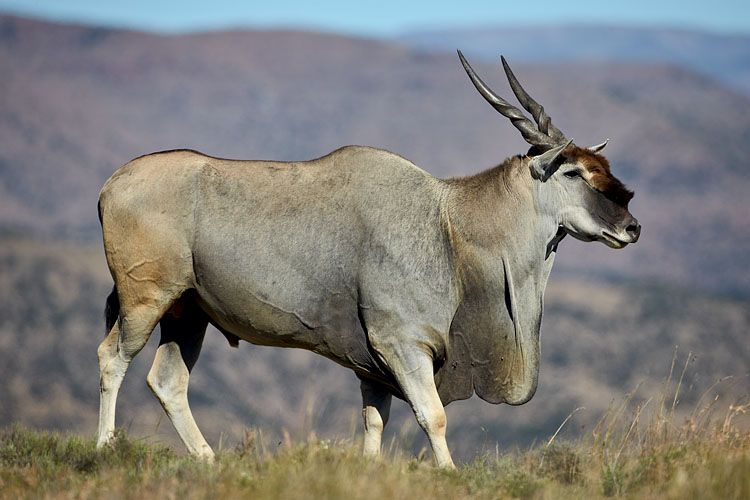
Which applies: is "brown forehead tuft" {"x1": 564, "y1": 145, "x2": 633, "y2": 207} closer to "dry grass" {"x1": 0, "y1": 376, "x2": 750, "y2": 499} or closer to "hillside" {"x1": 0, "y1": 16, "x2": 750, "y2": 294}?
"dry grass" {"x1": 0, "y1": 376, "x2": 750, "y2": 499}

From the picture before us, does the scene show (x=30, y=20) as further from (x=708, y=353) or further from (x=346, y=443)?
(x=346, y=443)

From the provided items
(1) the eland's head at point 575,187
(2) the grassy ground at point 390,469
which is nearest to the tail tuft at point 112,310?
(2) the grassy ground at point 390,469

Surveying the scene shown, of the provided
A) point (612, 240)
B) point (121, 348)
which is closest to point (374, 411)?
point (121, 348)

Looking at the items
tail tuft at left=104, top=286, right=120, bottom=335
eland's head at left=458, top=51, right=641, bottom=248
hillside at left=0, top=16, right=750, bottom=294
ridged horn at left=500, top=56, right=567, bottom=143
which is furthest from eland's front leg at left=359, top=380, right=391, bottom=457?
hillside at left=0, top=16, right=750, bottom=294

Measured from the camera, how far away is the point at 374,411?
995 centimetres

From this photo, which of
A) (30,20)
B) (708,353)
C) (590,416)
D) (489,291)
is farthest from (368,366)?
(30,20)

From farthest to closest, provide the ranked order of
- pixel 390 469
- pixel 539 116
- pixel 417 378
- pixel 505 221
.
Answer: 1. pixel 539 116
2. pixel 505 221
3. pixel 417 378
4. pixel 390 469

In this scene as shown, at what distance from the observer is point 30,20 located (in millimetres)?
159125

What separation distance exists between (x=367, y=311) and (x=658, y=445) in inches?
98.3

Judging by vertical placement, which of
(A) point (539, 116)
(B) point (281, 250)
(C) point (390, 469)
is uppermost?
(A) point (539, 116)

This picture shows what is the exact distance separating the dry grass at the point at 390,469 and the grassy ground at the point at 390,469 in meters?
0.01

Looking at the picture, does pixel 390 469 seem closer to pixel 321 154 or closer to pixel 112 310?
pixel 112 310

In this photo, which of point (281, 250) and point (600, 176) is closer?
point (281, 250)

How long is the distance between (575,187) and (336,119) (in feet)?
443
